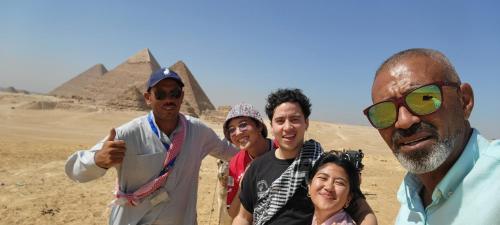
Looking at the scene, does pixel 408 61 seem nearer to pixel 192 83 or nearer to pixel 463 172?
pixel 463 172

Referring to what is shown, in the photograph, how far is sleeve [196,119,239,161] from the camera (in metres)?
3.37

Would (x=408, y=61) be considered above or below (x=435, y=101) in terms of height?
above

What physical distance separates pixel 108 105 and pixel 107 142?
4934 centimetres

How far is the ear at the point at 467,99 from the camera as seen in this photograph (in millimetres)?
1552

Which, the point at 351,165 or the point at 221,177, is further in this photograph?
the point at 221,177

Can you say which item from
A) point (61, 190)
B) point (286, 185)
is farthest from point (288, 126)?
point (61, 190)

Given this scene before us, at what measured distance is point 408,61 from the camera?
1610 mm

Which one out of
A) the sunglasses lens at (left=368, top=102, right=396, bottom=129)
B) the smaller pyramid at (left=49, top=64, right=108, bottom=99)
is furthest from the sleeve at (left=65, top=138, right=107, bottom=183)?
the smaller pyramid at (left=49, top=64, right=108, bottom=99)

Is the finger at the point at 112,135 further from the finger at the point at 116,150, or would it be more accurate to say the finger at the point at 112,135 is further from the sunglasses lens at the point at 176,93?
the sunglasses lens at the point at 176,93

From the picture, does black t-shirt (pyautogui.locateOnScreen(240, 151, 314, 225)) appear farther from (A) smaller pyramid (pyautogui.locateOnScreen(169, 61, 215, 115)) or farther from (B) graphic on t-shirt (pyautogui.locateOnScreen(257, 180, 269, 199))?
(A) smaller pyramid (pyautogui.locateOnScreen(169, 61, 215, 115))

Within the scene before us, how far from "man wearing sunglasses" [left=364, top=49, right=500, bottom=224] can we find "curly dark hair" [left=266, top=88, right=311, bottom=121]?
2.77 feet

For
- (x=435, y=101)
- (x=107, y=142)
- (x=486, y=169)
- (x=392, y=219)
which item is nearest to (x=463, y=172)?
(x=486, y=169)

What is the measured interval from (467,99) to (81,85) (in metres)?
83.3

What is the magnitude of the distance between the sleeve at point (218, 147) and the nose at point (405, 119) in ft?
6.70
